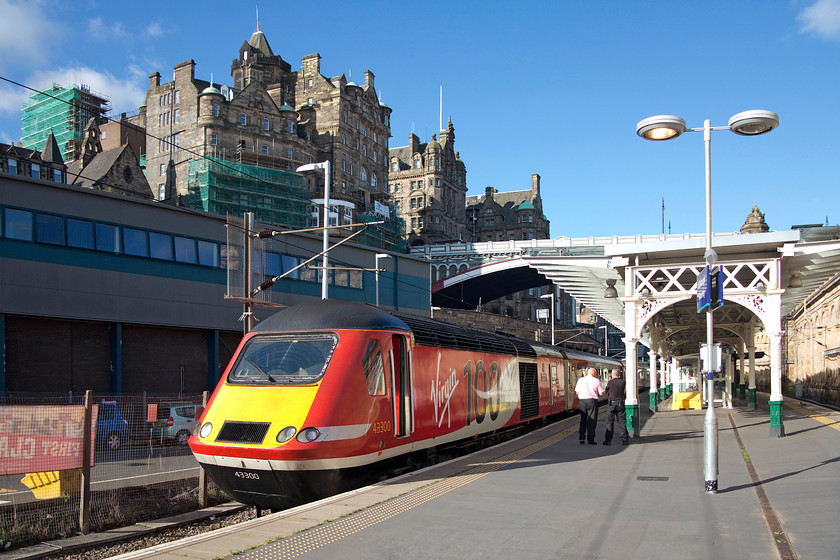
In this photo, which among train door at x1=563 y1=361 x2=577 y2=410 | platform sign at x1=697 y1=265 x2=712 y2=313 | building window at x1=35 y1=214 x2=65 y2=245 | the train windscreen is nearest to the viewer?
the train windscreen

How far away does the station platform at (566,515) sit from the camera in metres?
7.24

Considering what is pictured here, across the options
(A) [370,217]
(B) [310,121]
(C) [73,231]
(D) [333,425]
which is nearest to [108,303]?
(C) [73,231]

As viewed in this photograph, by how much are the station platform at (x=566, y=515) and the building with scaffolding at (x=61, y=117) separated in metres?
91.4

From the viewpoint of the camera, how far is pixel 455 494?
9.95m

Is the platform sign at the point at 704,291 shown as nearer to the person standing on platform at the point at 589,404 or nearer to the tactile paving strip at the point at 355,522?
the tactile paving strip at the point at 355,522

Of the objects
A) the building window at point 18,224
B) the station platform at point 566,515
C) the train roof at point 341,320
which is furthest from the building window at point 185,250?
the station platform at point 566,515

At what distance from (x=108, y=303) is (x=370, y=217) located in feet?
177

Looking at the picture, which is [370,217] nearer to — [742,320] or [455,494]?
[742,320]

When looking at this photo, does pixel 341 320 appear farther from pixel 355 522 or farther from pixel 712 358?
pixel 712 358

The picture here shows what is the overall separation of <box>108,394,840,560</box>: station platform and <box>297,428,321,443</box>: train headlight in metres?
0.85

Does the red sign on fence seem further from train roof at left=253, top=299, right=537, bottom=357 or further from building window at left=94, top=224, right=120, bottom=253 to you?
building window at left=94, top=224, right=120, bottom=253

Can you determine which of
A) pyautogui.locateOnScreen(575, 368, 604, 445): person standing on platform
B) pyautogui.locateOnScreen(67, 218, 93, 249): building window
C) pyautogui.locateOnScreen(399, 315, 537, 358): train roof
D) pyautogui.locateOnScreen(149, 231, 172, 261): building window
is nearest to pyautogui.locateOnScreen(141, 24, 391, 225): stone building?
pyautogui.locateOnScreen(149, 231, 172, 261): building window

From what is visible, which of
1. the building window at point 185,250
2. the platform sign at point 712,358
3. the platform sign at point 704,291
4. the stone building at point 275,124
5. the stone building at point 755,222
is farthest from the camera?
the stone building at point 755,222

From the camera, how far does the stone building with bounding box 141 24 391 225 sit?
245ft
